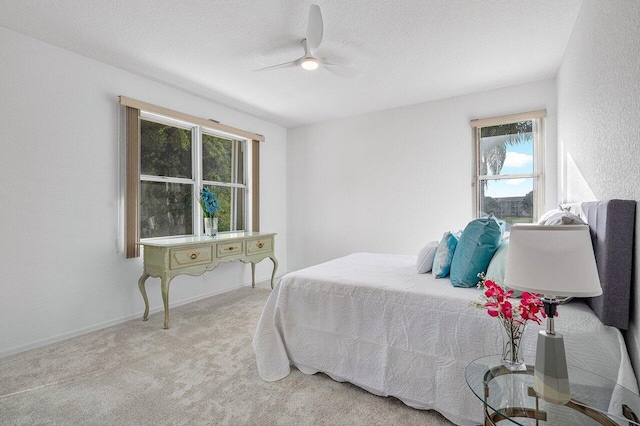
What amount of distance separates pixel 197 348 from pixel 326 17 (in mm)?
2809

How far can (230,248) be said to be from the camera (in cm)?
370

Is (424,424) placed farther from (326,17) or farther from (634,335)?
(326,17)

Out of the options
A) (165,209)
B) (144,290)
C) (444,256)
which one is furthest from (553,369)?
(165,209)

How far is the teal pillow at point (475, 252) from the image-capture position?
194 cm

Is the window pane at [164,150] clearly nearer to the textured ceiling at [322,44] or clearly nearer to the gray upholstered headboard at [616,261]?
the textured ceiling at [322,44]

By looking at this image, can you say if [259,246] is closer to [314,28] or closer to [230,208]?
[230,208]

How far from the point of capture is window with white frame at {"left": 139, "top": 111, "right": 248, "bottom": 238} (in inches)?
138

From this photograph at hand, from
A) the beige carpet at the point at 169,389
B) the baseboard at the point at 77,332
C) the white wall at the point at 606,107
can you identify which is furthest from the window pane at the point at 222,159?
the white wall at the point at 606,107

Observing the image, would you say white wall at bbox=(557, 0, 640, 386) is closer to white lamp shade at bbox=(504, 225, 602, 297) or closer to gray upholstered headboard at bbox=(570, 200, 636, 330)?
gray upholstered headboard at bbox=(570, 200, 636, 330)

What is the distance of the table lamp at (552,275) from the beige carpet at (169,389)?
0.87 m

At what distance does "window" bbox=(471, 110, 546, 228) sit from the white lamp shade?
10.1ft

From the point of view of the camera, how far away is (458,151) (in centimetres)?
402

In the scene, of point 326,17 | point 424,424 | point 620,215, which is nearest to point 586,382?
point 620,215

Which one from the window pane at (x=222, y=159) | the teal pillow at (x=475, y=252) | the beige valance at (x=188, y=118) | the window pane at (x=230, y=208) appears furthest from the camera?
the window pane at (x=230, y=208)
